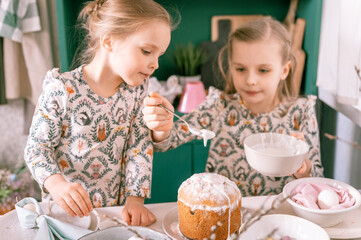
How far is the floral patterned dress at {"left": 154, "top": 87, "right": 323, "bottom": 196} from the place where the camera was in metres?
1.47

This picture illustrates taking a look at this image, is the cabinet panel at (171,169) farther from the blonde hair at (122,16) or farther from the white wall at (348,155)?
the blonde hair at (122,16)

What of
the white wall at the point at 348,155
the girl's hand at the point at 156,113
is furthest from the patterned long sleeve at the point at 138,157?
the white wall at the point at 348,155

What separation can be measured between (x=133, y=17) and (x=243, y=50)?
1.58ft

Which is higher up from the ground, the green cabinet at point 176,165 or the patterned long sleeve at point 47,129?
the patterned long sleeve at point 47,129

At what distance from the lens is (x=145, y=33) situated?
3.48ft

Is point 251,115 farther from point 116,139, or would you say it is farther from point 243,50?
point 116,139

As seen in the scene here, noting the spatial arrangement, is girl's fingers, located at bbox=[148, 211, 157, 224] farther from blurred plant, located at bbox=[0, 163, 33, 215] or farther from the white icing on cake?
blurred plant, located at bbox=[0, 163, 33, 215]

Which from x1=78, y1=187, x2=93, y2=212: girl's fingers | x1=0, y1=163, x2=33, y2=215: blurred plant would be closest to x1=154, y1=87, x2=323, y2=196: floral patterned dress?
x1=78, y1=187, x2=93, y2=212: girl's fingers

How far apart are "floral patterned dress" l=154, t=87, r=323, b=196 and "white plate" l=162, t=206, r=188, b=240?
1.87ft

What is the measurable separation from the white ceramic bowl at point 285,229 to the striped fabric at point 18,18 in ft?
5.64

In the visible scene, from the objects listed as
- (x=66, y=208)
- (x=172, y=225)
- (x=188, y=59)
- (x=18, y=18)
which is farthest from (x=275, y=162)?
(x=18, y=18)

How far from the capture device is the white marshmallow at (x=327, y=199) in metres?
0.87

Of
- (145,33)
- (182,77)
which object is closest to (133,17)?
(145,33)

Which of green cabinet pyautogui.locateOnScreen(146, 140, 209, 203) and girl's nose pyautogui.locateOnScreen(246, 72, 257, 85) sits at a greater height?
girl's nose pyautogui.locateOnScreen(246, 72, 257, 85)
